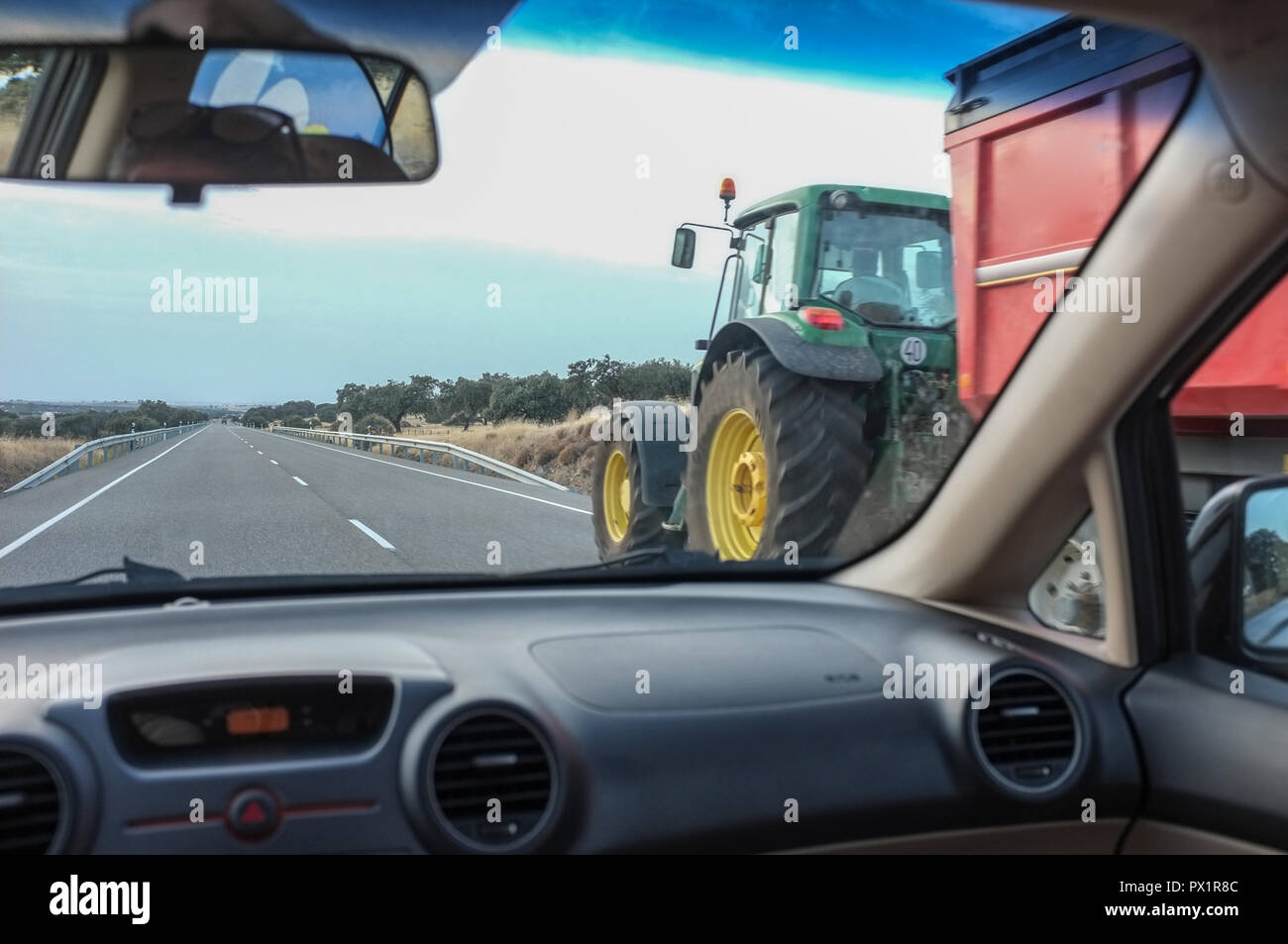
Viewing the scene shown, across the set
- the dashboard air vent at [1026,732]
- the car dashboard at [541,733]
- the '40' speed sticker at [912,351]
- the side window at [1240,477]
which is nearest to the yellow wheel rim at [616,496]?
the '40' speed sticker at [912,351]

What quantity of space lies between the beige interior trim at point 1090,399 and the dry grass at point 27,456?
118 inches

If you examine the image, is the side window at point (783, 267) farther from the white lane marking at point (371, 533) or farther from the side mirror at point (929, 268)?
the white lane marking at point (371, 533)

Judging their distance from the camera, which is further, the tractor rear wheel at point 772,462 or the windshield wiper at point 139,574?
the tractor rear wheel at point 772,462

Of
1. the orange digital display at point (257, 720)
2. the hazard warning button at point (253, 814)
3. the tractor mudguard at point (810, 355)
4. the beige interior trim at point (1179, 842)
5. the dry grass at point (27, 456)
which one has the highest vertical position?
the tractor mudguard at point (810, 355)

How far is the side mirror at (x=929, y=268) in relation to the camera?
5973mm

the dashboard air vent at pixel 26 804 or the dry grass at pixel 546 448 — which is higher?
the dry grass at pixel 546 448

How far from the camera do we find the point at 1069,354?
279 centimetres

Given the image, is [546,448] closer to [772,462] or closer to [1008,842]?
[772,462]

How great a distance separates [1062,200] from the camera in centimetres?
473

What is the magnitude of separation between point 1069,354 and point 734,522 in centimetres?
295

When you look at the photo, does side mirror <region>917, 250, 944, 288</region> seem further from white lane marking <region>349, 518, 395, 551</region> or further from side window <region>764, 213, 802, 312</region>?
white lane marking <region>349, 518, 395, 551</region>

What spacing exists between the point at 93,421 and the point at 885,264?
13.2 ft

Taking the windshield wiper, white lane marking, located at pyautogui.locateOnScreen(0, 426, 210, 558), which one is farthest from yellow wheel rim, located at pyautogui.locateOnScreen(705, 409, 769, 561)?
white lane marking, located at pyautogui.locateOnScreen(0, 426, 210, 558)
